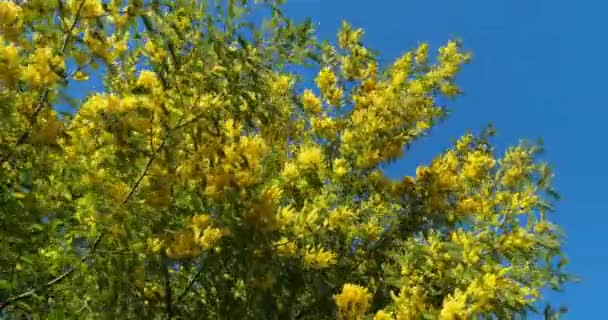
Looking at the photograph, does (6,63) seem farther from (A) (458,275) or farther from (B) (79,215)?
(A) (458,275)

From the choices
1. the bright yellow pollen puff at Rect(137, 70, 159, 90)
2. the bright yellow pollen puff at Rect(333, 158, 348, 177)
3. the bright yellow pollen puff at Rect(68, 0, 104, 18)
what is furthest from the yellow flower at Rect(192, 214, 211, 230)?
the bright yellow pollen puff at Rect(333, 158, 348, 177)

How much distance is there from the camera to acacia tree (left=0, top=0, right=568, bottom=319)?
299cm

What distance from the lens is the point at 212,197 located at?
3.51 meters

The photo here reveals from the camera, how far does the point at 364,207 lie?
4746 millimetres

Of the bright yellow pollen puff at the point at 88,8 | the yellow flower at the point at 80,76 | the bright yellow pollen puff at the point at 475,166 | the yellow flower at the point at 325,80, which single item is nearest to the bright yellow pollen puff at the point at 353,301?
the yellow flower at the point at 80,76

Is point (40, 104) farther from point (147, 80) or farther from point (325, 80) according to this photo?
point (325, 80)

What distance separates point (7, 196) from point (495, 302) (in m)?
2.39

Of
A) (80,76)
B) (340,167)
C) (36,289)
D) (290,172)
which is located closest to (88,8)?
(80,76)

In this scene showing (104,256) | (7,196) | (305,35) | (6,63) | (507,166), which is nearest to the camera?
(6,63)

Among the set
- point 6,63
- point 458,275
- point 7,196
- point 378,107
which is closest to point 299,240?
point 458,275

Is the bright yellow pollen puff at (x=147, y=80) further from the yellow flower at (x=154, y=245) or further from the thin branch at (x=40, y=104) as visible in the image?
the yellow flower at (x=154, y=245)

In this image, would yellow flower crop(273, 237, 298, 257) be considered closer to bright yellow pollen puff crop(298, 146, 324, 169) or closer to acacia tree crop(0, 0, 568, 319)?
acacia tree crop(0, 0, 568, 319)

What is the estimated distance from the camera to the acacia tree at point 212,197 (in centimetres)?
299

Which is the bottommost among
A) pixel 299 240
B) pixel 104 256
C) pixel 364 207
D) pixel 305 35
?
pixel 104 256
